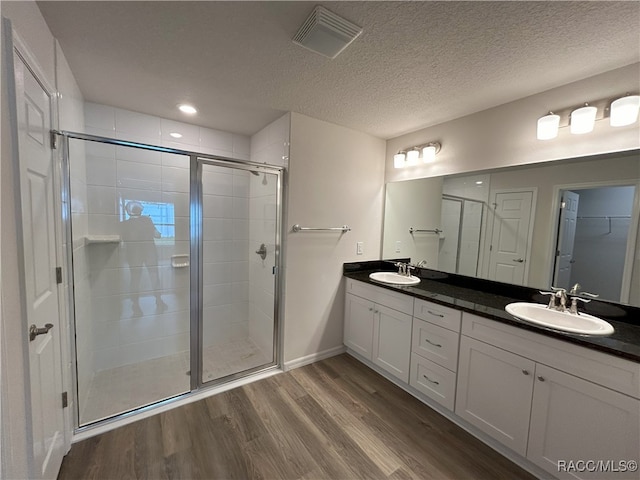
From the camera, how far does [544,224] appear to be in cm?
186

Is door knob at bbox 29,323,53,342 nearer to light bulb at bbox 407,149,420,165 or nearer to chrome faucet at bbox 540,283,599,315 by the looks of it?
chrome faucet at bbox 540,283,599,315

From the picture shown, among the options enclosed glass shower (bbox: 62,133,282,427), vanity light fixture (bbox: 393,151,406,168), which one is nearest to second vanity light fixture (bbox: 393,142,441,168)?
vanity light fixture (bbox: 393,151,406,168)

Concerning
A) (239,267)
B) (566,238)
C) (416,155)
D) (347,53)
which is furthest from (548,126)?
(239,267)

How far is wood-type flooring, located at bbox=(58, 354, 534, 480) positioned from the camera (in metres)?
1.47

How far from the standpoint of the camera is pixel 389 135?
281 centimetres

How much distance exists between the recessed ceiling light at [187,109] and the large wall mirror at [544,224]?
7.46 feet

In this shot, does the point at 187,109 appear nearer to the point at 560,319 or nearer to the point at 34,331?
the point at 34,331

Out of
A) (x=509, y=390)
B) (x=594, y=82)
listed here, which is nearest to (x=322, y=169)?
(x=594, y=82)

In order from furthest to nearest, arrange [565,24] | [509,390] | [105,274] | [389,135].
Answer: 1. [389,135]
2. [105,274]
3. [509,390]
4. [565,24]

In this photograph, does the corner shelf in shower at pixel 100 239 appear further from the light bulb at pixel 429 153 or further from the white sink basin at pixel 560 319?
the white sink basin at pixel 560 319

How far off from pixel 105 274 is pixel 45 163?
1314mm

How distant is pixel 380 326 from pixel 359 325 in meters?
0.29

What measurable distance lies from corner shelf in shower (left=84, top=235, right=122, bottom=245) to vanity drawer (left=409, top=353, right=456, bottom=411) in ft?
8.86

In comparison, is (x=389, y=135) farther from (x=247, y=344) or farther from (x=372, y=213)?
(x=247, y=344)
